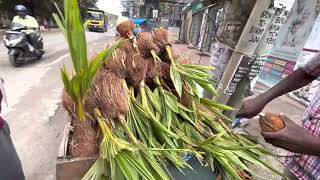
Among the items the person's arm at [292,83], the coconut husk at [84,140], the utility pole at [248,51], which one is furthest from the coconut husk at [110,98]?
the utility pole at [248,51]

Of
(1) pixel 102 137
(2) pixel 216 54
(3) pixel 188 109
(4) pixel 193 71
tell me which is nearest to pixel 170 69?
(4) pixel 193 71

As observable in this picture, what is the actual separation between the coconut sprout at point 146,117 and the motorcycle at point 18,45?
6.66 meters

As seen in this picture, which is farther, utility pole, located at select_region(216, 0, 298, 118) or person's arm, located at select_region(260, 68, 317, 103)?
utility pole, located at select_region(216, 0, 298, 118)

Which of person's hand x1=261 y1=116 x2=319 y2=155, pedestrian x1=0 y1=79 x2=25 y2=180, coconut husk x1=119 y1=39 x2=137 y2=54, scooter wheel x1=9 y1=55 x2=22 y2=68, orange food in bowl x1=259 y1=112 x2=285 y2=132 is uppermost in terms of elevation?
coconut husk x1=119 y1=39 x2=137 y2=54

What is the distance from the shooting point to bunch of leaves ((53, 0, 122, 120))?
1.25m

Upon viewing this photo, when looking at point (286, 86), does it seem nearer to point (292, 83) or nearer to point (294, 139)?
point (292, 83)

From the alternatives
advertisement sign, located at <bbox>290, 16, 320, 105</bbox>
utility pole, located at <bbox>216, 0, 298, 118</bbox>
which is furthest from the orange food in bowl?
advertisement sign, located at <bbox>290, 16, 320, 105</bbox>

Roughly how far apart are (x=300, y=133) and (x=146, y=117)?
29.7 inches

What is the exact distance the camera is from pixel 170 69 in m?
1.83

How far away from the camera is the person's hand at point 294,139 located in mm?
1217

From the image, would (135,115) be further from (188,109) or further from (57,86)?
(57,86)

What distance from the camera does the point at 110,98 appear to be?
1.52 metres

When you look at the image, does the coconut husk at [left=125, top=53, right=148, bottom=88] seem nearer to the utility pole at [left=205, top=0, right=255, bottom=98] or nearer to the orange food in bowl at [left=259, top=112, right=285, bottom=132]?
the orange food in bowl at [left=259, top=112, right=285, bottom=132]

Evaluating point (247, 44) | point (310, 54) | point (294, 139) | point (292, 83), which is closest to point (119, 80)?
point (294, 139)
